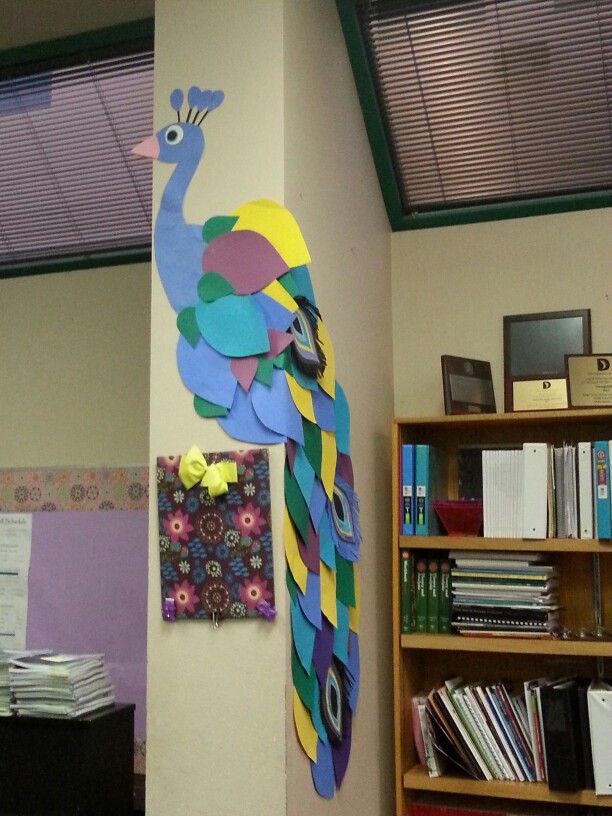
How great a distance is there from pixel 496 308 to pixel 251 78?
107 cm

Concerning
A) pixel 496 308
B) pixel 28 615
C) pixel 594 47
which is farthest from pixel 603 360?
pixel 28 615

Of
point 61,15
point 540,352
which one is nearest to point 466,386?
point 540,352

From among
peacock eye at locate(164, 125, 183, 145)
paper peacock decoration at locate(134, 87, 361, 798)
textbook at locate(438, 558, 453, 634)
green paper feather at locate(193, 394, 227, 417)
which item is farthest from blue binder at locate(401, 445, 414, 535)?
peacock eye at locate(164, 125, 183, 145)

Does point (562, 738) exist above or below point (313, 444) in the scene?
below

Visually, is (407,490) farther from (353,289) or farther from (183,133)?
(183,133)

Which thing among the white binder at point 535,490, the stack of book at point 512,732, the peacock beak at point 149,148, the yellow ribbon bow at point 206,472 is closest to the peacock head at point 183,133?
the peacock beak at point 149,148

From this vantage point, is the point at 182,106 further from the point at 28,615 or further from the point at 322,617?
the point at 28,615

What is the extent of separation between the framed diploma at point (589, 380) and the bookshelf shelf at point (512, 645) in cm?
59

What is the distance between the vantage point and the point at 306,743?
1673 millimetres

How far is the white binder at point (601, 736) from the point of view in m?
2.00

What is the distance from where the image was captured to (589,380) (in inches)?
86.5

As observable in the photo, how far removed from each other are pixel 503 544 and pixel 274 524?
2.53 feet

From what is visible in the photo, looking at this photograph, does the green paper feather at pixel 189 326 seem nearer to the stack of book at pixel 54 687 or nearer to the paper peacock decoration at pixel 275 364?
the paper peacock decoration at pixel 275 364

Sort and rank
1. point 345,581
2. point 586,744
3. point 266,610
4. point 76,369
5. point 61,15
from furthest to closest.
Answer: point 76,369, point 61,15, point 586,744, point 345,581, point 266,610
